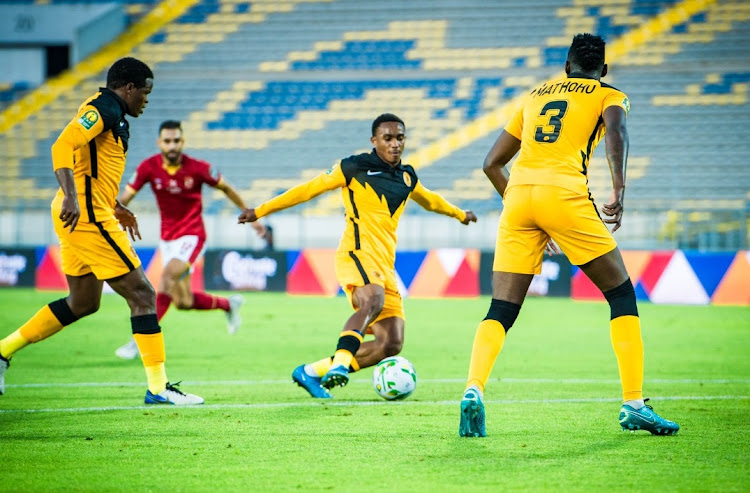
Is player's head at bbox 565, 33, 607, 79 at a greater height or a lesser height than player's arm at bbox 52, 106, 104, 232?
greater

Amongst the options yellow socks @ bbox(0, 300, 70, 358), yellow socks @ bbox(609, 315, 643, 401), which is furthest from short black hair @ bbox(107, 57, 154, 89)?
yellow socks @ bbox(609, 315, 643, 401)

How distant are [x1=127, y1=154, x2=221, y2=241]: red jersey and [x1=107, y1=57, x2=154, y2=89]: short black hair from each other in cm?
376

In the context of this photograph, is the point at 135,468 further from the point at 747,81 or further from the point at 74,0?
the point at 74,0

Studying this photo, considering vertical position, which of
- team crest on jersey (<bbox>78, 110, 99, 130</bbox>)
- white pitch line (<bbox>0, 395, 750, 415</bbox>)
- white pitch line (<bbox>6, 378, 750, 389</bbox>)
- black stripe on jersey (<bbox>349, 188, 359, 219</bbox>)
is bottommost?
white pitch line (<bbox>6, 378, 750, 389</bbox>)

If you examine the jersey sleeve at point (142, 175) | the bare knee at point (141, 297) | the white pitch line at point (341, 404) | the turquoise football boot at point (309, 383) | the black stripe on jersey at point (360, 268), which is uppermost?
the jersey sleeve at point (142, 175)

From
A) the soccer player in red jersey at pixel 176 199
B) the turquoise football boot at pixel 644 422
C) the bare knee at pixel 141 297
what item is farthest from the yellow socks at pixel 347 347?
the soccer player in red jersey at pixel 176 199

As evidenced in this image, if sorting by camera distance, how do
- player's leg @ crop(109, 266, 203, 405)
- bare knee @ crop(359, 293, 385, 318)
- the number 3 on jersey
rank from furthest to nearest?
bare knee @ crop(359, 293, 385, 318) < player's leg @ crop(109, 266, 203, 405) < the number 3 on jersey

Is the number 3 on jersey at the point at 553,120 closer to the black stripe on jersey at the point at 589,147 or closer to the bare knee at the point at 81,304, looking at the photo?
the black stripe on jersey at the point at 589,147

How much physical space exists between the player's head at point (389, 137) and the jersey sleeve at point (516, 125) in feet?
5.95

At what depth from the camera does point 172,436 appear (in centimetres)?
578

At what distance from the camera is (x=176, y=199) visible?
11.1m

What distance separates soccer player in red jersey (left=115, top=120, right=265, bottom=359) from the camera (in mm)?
10797

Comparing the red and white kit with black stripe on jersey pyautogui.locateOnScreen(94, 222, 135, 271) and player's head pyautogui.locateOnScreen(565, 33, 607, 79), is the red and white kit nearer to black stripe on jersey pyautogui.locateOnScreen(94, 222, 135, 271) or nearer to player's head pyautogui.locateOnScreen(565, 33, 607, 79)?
black stripe on jersey pyautogui.locateOnScreen(94, 222, 135, 271)

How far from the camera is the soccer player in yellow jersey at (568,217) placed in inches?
225
